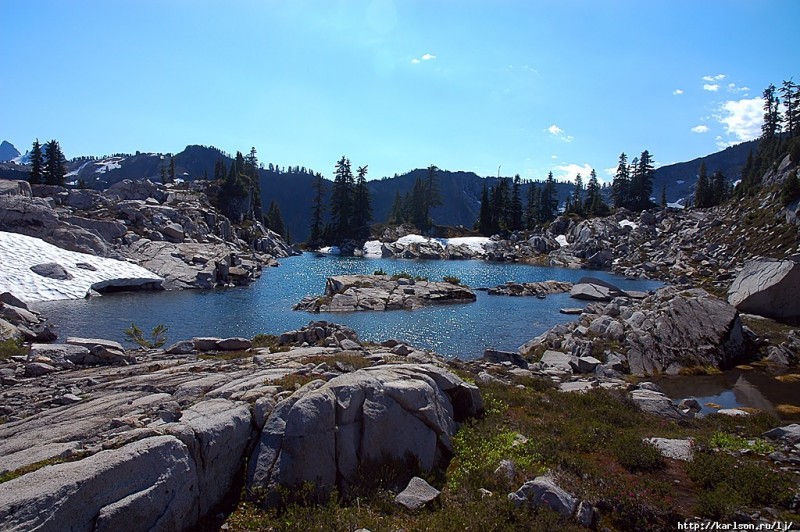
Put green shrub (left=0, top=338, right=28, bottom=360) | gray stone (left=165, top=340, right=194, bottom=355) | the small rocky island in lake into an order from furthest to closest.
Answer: the small rocky island in lake, gray stone (left=165, top=340, right=194, bottom=355), green shrub (left=0, top=338, right=28, bottom=360)

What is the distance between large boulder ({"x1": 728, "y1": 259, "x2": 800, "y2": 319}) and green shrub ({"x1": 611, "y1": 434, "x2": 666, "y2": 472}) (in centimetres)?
3165

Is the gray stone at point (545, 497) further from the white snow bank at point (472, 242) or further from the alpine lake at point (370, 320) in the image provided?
the white snow bank at point (472, 242)

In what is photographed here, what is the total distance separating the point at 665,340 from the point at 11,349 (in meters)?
35.5

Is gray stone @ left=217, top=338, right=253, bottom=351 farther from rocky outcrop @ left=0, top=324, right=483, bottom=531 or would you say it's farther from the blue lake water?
the blue lake water

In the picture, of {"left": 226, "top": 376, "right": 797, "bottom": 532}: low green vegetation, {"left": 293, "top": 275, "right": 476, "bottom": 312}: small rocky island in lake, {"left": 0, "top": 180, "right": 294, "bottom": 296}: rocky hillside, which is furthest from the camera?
{"left": 0, "top": 180, "right": 294, "bottom": 296}: rocky hillside

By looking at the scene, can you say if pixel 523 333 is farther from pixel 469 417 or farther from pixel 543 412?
pixel 469 417

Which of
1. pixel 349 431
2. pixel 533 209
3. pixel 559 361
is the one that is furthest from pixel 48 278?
pixel 533 209

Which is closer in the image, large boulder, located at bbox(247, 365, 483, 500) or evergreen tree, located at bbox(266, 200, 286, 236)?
large boulder, located at bbox(247, 365, 483, 500)

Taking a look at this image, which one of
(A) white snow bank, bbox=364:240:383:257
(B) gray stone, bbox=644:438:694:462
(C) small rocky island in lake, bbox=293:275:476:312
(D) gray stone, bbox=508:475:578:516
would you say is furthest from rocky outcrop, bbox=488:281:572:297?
(A) white snow bank, bbox=364:240:383:257

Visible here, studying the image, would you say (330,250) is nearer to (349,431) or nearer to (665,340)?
(665,340)

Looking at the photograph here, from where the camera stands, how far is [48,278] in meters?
43.0

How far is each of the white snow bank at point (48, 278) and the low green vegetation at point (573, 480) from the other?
4193 cm

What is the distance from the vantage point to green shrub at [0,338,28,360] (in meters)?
20.3

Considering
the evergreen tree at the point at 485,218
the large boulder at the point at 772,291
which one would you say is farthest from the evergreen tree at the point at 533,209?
the large boulder at the point at 772,291
